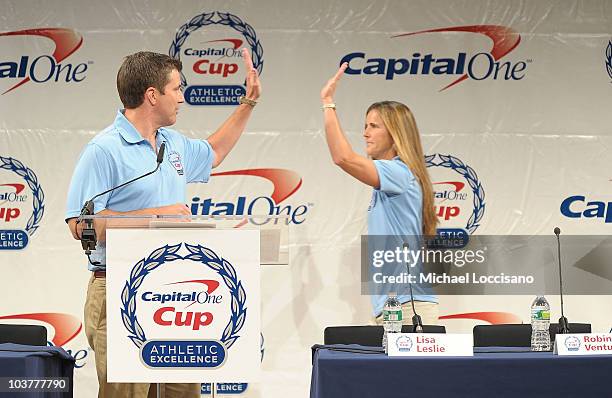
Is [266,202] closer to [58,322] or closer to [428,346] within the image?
[58,322]

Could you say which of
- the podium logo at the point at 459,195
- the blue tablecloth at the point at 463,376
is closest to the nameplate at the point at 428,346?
the blue tablecloth at the point at 463,376

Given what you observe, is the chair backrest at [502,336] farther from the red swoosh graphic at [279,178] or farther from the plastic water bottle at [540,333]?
the red swoosh graphic at [279,178]

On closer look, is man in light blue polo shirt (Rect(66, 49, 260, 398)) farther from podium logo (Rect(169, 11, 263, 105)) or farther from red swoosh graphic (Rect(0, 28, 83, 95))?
red swoosh graphic (Rect(0, 28, 83, 95))

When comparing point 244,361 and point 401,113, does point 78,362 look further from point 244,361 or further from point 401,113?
point 244,361

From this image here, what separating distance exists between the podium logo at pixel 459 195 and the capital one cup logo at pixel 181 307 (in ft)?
9.00

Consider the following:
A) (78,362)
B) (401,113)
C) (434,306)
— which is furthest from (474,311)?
(78,362)

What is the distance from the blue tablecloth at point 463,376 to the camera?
267 centimetres

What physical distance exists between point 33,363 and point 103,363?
0.97 feet

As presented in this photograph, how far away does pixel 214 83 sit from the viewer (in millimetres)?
4883

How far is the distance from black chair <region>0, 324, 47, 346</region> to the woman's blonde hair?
1.77m

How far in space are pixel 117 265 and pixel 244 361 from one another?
17.1 inches

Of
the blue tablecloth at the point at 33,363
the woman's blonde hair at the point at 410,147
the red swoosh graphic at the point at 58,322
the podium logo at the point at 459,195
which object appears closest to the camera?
the blue tablecloth at the point at 33,363

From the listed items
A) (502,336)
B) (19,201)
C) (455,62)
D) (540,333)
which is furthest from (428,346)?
(19,201)

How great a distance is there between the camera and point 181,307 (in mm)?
2367
